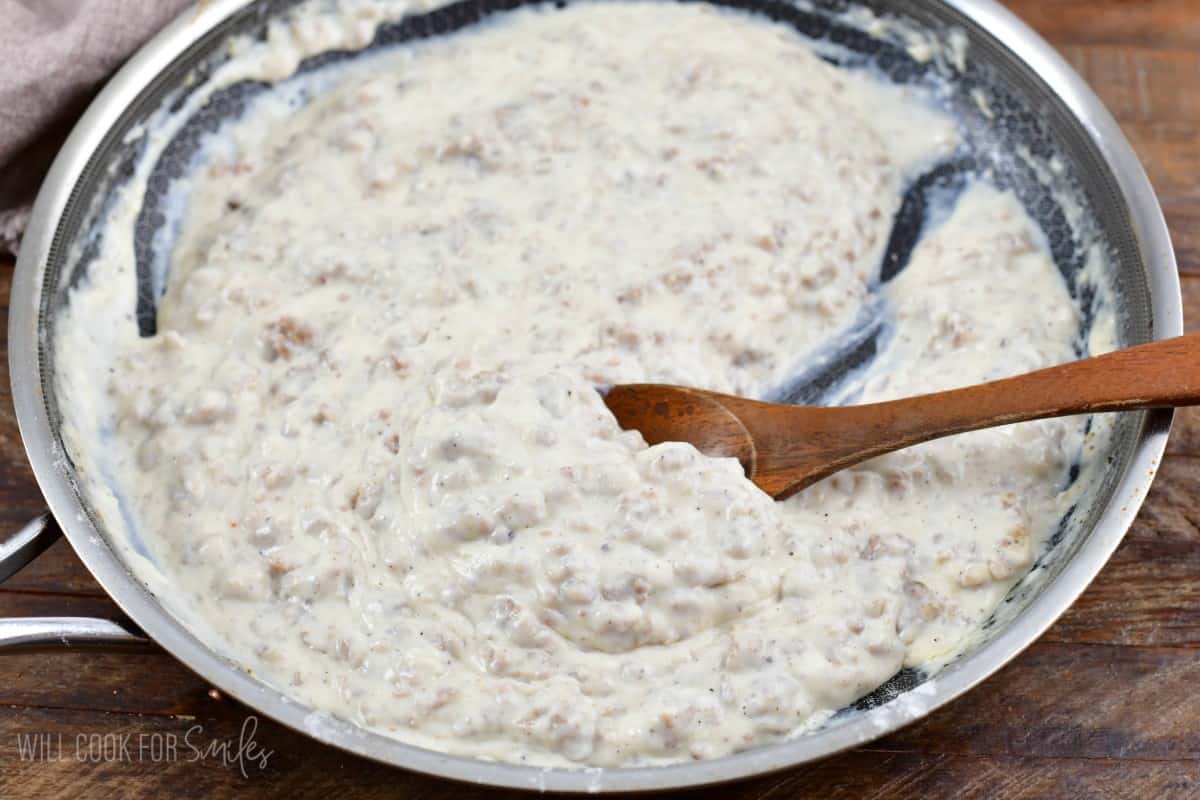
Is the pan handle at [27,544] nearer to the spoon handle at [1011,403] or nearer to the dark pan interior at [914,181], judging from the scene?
the dark pan interior at [914,181]

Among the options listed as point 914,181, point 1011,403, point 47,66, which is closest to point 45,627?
point 47,66

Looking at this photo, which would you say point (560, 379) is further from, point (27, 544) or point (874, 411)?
point (27, 544)

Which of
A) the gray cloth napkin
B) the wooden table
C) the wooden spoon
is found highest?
the gray cloth napkin

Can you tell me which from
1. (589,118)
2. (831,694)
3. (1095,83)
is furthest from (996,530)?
(1095,83)

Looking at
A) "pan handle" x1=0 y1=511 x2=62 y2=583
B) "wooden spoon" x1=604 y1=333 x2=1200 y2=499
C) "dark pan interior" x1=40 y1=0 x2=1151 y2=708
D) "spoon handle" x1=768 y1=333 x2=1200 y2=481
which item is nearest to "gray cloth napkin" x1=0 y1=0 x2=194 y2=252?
"dark pan interior" x1=40 y1=0 x2=1151 y2=708

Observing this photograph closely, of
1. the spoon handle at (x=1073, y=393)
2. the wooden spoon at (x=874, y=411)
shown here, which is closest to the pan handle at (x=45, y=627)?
the wooden spoon at (x=874, y=411)

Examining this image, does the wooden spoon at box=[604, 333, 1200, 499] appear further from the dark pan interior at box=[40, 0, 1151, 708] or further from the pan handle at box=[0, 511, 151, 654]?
the pan handle at box=[0, 511, 151, 654]
